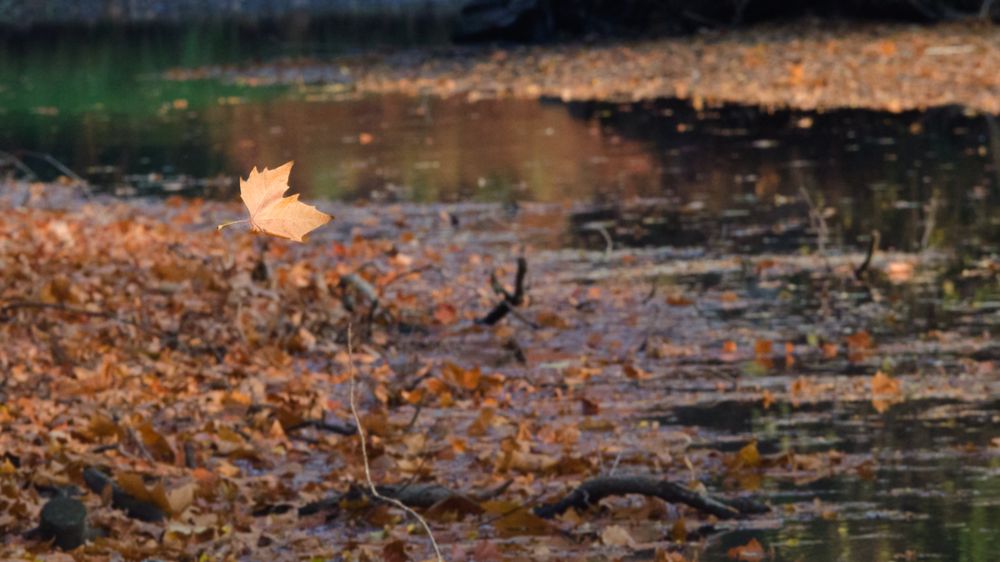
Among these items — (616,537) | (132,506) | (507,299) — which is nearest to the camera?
(616,537)

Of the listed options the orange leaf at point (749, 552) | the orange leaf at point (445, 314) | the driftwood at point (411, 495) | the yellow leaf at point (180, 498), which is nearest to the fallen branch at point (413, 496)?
the driftwood at point (411, 495)

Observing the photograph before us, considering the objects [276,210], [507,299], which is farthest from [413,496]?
[507,299]

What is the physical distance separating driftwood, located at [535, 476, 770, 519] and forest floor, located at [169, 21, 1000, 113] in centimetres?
1581

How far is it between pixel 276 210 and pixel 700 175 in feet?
48.0

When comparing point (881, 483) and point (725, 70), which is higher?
point (881, 483)

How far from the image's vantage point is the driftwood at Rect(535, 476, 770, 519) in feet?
20.8

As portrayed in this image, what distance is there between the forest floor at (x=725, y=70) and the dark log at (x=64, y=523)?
55.6 ft

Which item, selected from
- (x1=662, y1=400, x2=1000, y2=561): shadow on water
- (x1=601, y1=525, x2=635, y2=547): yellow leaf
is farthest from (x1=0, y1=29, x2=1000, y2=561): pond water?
(x1=601, y1=525, x2=635, y2=547): yellow leaf

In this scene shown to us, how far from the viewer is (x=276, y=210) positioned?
3176mm

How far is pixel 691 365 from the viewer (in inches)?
372

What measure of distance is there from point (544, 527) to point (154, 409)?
275cm

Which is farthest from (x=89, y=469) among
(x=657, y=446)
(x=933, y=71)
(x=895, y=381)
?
(x=933, y=71)

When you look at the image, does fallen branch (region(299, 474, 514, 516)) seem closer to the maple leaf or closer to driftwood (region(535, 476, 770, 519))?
driftwood (region(535, 476, 770, 519))

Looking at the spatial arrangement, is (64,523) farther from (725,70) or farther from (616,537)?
(725,70)
